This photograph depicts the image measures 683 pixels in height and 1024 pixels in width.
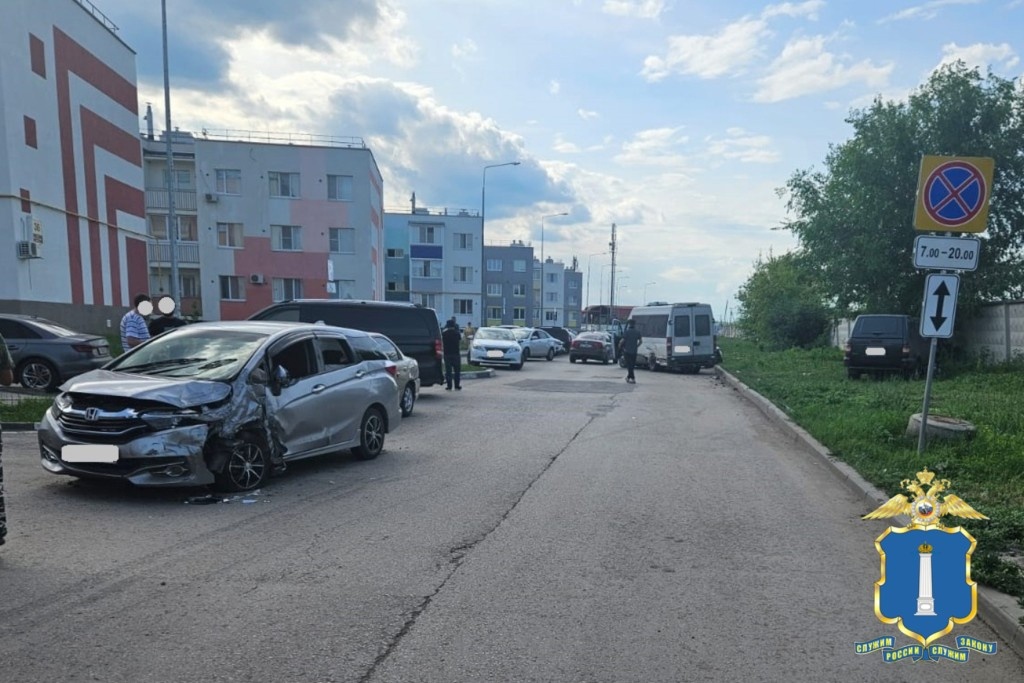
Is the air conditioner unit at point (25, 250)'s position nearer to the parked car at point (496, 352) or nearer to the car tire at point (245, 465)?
the parked car at point (496, 352)

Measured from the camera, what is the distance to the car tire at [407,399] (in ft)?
41.3

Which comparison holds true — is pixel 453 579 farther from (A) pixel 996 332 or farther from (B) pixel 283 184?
(B) pixel 283 184

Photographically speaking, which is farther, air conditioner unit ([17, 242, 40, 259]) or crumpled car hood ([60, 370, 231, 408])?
→ air conditioner unit ([17, 242, 40, 259])

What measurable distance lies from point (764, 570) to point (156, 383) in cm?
554

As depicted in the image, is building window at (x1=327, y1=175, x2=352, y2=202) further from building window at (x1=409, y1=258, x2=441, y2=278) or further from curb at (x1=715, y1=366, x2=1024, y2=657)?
curb at (x1=715, y1=366, x2=1024, y2=657)

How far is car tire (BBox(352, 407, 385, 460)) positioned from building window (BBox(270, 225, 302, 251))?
34563 millimetres

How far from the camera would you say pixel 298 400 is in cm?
737

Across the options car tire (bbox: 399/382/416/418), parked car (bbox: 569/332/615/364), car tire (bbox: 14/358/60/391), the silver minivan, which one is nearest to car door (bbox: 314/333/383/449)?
car tire (bbox: 399/382/416/418)

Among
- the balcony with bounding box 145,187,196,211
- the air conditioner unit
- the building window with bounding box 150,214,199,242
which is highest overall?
the balcony with bounding box 145,187,196,211

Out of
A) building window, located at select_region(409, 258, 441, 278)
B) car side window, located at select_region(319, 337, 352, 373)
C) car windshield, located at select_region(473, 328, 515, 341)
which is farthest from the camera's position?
building window, located at select_region(409, 258, 441, 278)

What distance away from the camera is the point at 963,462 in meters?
7.50

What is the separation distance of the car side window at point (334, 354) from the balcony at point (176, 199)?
42.5 meters

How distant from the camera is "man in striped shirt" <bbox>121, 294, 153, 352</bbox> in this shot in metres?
11.9

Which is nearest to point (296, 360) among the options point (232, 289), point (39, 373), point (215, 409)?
point (215, 409)
